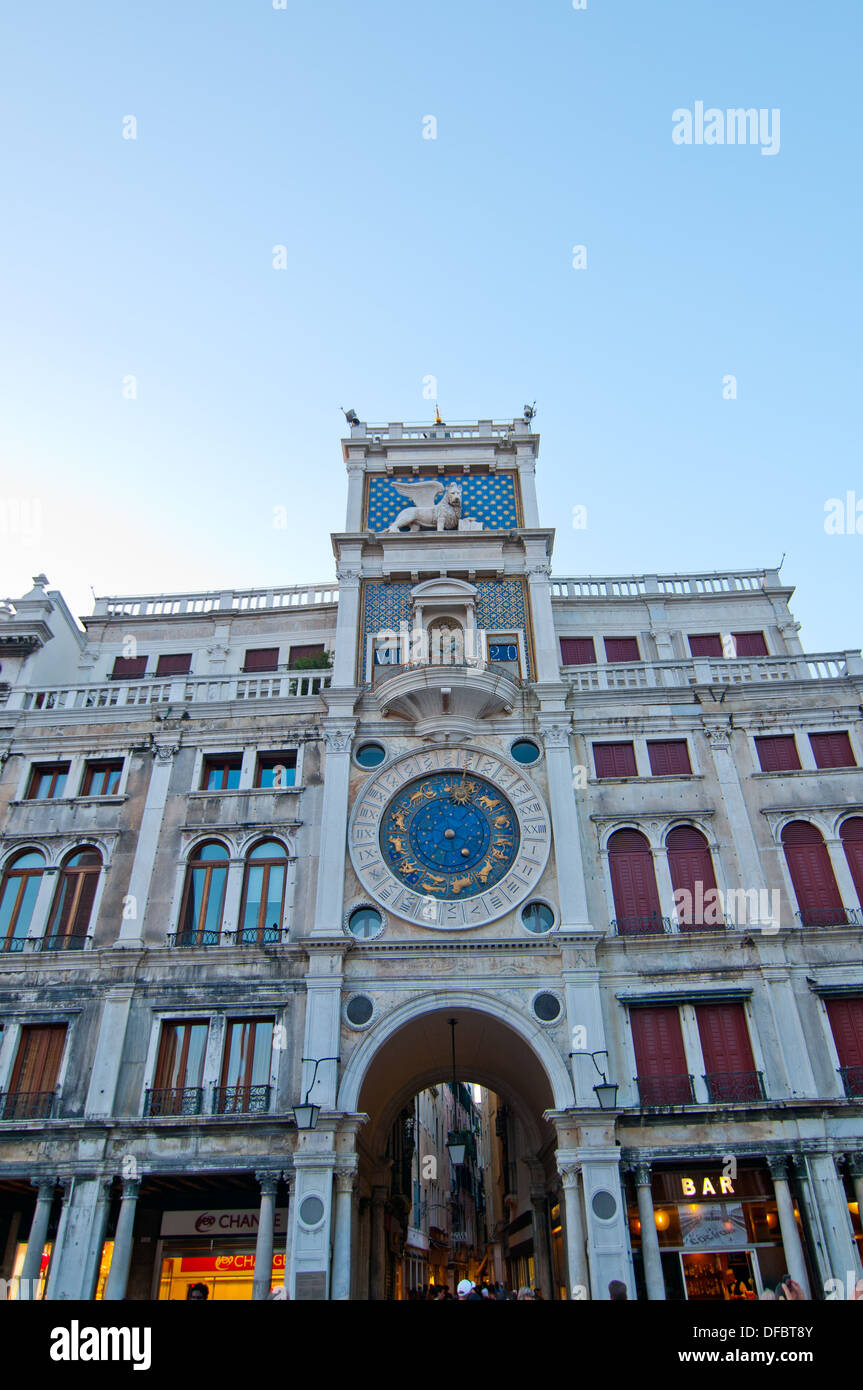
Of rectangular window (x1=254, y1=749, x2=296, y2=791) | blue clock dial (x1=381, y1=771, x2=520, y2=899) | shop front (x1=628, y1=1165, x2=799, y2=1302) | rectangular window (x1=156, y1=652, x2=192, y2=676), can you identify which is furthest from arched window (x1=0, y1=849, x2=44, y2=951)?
shop front (x1=628, y1=1165, x2=799, y2=1302)

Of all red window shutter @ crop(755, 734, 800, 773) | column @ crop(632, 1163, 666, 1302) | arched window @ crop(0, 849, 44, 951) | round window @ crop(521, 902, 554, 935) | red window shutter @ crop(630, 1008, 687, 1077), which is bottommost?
column @ crop(632, 1163, 666, 1302)

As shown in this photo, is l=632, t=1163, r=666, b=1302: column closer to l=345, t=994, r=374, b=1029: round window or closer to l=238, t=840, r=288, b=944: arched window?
l=345, t=994, r=374, b=1029: round window

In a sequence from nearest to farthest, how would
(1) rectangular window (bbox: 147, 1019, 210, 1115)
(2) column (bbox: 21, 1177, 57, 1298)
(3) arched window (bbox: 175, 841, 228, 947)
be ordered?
(2) column (bbox: 21, 1177, 57, 1298) < (1) rectangular window (bbox: 147, 1019, 210, 1115) < (3) arched window (bbox: 175, 841, 228, 947)

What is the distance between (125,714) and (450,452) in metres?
15.0

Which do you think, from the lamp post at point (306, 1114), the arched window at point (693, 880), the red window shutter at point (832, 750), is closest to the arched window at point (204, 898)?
the lamp post at point (306, 1114)

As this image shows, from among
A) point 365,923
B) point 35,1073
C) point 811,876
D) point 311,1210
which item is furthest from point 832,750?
point 35,1073

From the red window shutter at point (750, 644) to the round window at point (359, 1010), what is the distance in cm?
1857

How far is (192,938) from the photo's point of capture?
2419cm

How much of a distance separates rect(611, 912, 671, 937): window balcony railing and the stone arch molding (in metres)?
3.42

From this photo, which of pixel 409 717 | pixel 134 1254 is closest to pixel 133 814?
pixel 409 717

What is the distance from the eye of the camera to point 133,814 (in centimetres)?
2623

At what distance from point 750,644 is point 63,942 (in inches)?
973

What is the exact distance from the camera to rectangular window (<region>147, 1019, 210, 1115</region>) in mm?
22047

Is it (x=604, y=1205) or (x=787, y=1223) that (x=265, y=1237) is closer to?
(x=604, y=1205)
